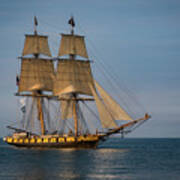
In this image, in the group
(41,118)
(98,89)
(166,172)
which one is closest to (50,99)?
(41,118)

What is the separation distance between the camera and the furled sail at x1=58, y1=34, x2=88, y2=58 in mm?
87938

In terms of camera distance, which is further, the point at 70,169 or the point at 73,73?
the point at 73,73

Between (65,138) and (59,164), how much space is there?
2695 cm

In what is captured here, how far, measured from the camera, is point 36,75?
93.8 m

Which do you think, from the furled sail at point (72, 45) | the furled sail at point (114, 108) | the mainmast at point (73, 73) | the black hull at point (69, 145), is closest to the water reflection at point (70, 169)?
the furled sail at point (114, 108)

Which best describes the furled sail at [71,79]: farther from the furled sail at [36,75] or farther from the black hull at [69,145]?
the black hull at [69,145]

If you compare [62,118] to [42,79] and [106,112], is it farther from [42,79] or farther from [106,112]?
[106,112]

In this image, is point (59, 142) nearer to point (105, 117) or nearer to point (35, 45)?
point (105, 117)

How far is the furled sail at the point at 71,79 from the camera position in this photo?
288 ft

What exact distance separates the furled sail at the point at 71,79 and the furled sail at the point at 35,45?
7578mm

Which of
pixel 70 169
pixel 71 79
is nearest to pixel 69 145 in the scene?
pixel 71 79

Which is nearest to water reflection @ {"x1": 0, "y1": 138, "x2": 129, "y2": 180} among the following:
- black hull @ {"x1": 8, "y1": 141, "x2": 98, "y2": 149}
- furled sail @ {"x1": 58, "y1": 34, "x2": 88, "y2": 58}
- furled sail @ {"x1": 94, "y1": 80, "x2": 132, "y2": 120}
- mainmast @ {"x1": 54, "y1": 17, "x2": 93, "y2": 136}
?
furled sail @ {"x1": 94, "y1": 80, "x2": 132, "y2": 120}

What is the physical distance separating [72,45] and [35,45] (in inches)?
401

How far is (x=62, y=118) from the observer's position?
90.7 meters
